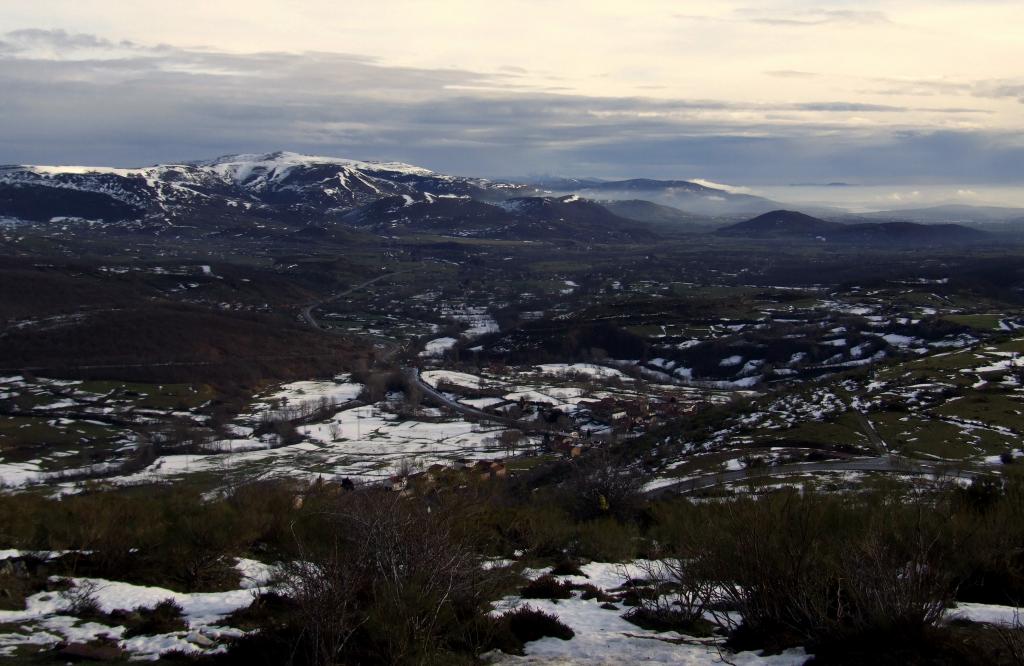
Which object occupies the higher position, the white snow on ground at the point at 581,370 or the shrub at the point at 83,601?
the shrub at the point at 83,601

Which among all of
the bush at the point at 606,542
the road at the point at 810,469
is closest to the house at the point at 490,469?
the road at the point at 810,469

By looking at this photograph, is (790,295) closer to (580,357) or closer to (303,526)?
(580,357)

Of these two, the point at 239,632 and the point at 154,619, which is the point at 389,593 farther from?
the point at 154,619

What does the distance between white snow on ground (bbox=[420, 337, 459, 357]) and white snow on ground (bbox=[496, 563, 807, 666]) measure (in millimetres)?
128619

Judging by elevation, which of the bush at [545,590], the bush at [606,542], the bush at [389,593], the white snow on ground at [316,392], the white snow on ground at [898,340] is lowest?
the white snow on ground at [316,392]

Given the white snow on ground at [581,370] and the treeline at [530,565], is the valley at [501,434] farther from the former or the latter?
the white snow on ground at [581,370]

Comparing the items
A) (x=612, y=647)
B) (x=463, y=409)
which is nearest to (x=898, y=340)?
(x=463, y=409)

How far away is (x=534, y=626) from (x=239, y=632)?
6.08 meters

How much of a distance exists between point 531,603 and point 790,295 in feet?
598

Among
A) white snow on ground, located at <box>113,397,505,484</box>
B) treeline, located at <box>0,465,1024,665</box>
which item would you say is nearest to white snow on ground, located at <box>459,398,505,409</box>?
white snow on ground, located at <box>113,397,505,484</box>

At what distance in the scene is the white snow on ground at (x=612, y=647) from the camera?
15547 millimetres

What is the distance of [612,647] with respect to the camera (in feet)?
55.2

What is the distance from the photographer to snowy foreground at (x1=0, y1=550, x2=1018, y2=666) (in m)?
15.9

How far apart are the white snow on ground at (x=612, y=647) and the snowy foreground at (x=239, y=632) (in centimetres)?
2
